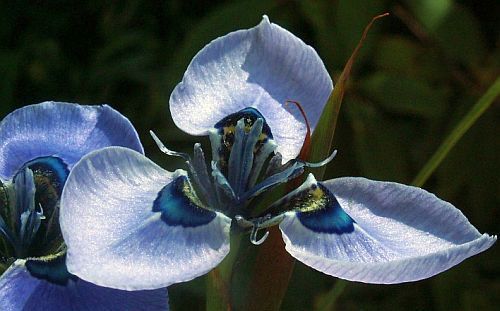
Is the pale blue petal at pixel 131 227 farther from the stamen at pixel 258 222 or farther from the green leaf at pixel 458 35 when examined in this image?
the green leaf at pixel 458 35

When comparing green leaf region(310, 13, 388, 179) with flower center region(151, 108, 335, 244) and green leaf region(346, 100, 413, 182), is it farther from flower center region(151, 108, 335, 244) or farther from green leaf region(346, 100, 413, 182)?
green leaf region(346, 100, 413, 182)

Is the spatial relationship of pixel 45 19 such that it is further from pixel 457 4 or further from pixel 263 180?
pixel 263 180

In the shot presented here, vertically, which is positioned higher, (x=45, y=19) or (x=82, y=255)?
(x=82, y=255)

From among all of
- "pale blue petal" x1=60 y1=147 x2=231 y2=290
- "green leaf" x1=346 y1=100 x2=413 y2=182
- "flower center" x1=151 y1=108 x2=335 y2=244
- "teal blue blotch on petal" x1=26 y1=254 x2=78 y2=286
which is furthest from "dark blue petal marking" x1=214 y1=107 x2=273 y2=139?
"green leaf" x1=346 y1=100 x2=413 y2=182

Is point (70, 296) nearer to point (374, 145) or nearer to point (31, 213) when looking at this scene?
point (31, 213)

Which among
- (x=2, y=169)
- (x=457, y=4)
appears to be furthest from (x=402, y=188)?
(x=457, y=4)

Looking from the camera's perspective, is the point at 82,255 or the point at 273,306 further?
the point at 273,306

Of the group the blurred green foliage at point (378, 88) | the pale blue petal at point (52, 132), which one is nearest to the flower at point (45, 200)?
the pale blue petal at point (52, 132)
